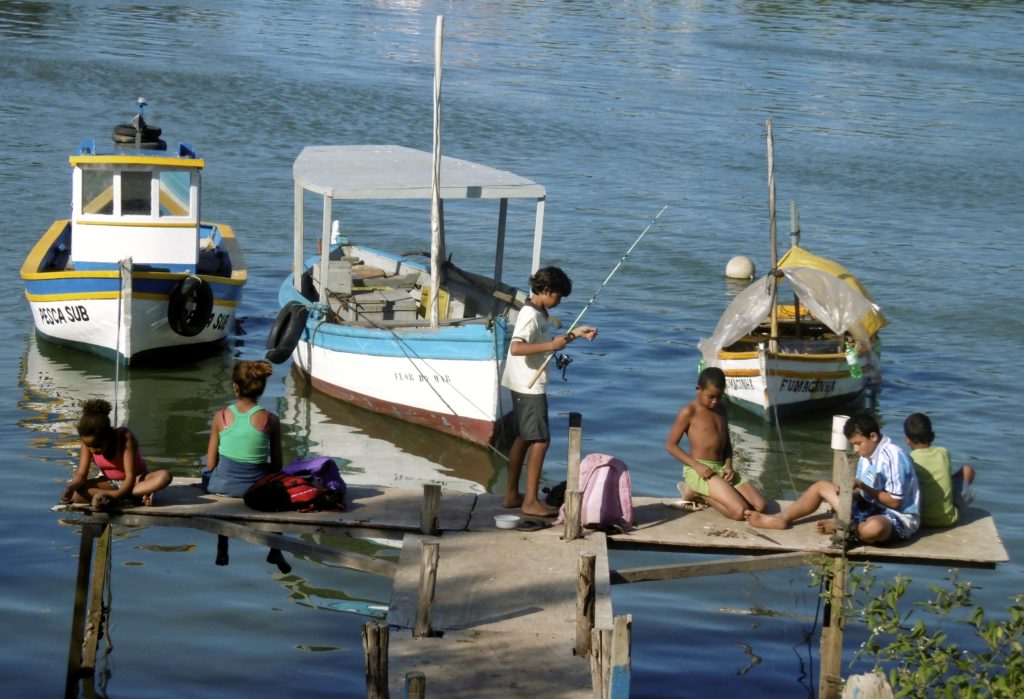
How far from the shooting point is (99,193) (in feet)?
60.2

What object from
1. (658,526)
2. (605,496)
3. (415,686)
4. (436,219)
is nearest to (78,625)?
(605,496)

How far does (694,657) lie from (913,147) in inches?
1084

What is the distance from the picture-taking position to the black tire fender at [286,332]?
17.2 m

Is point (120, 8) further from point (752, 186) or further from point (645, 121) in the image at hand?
point (752, 186)

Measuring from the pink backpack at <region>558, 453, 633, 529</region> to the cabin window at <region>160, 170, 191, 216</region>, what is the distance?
10.0 meters

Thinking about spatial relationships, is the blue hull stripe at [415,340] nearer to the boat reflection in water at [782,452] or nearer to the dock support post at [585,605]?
the boat reflection in water at [782,452]

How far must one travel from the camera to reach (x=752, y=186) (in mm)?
32156

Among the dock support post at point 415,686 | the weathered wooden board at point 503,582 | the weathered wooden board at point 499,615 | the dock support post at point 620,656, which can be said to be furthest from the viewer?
the weathered wooden board at point 503,582

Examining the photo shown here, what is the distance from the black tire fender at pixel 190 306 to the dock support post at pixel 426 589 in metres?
10.8

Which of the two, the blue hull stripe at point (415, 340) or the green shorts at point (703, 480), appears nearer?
the green shorts at point (703, 480)

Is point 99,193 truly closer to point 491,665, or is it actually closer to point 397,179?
point 397,179

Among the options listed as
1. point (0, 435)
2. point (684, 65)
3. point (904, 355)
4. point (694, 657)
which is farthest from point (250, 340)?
point (684, 65)

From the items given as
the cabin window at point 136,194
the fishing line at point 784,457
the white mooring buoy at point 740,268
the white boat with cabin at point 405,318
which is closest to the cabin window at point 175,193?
the cabin window at point 136,194

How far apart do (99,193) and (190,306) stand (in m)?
1.74
